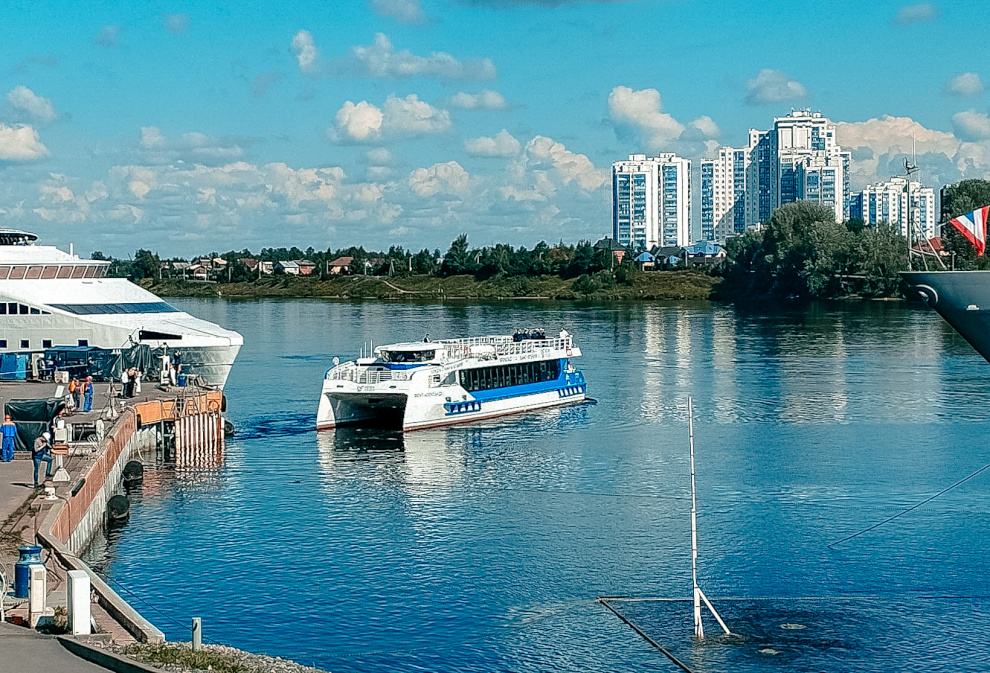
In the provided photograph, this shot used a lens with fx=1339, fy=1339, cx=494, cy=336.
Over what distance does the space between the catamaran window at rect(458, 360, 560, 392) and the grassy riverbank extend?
108 metres

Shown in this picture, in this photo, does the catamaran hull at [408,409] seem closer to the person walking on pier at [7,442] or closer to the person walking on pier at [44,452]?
the person walking on pier at [7,442]

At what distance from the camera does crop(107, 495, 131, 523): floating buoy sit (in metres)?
35.5

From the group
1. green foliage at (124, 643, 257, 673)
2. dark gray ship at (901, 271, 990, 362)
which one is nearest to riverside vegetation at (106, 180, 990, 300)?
dark gray ship at (901, 271, 990, 362)

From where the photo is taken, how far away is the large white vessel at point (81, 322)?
56219 millimetres

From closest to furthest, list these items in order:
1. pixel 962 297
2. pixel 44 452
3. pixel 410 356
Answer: pixel 962 297, pixel 44 452, pixel 410 356

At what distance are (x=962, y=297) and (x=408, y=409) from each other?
87.1 feet

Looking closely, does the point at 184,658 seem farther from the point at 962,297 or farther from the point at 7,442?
the point at 962,297

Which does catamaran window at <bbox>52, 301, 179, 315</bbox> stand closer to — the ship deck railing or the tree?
the ship deck railing

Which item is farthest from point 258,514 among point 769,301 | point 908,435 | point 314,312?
point 769,301

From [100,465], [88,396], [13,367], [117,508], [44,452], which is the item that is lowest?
[117,508]

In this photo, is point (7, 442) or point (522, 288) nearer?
point (7, 442)

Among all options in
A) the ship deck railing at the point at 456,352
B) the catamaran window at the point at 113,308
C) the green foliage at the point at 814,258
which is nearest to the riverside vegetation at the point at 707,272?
the green foliage at the point at 814,258

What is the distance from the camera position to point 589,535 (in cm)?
3416

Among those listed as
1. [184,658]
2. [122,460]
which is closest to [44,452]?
[122,460]
